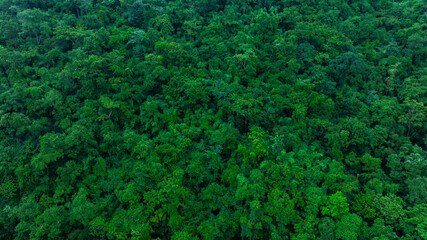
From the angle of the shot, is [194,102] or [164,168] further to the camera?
[194,102]

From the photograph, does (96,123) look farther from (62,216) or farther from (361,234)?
(361,234)

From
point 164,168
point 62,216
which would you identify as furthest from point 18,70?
point 164,168

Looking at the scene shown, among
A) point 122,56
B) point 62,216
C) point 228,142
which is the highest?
point 122,56

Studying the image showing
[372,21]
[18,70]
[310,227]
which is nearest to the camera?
[310,227]

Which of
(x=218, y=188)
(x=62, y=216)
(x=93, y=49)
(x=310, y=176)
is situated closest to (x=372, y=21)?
(x=310, y=176)

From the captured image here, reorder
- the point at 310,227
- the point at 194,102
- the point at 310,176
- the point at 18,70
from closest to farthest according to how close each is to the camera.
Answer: the point at 310,227
the point at 310,176
the point at 194,102
the point at 18,70

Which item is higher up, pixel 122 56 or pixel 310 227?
pixel 122 56
